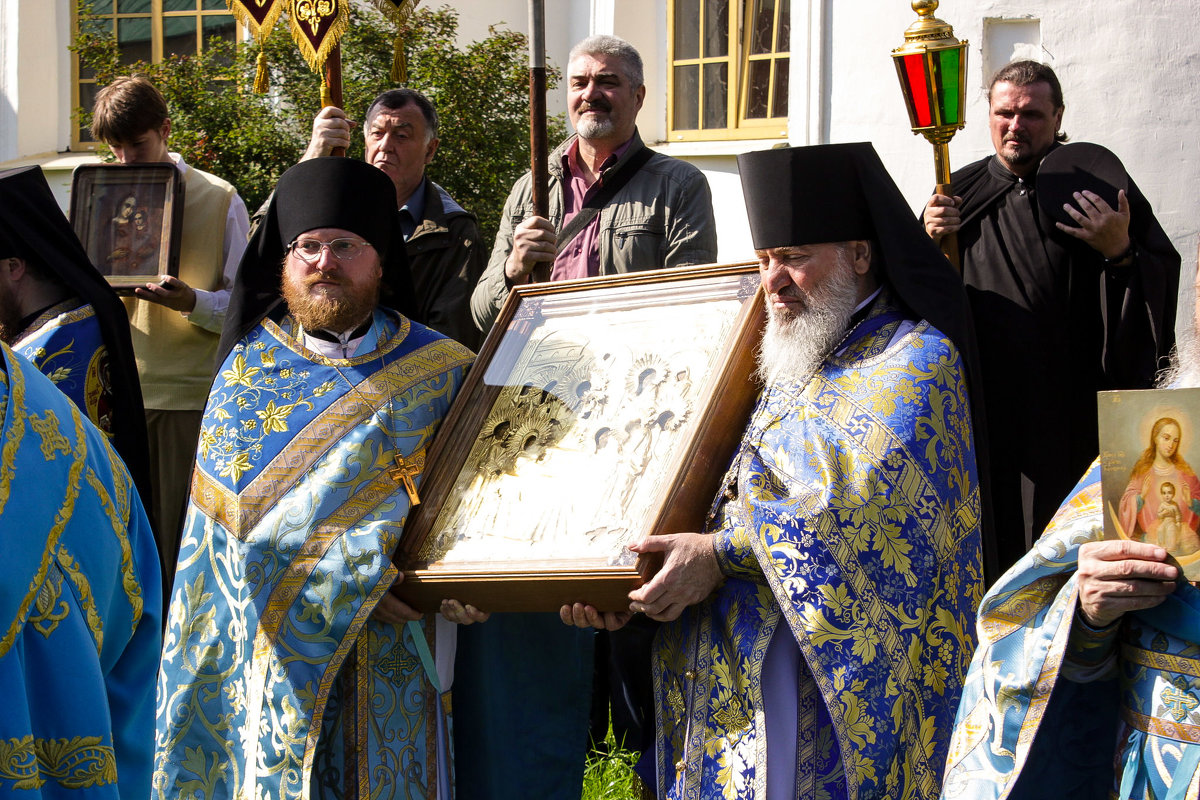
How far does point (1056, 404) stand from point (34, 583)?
3446 millimetres

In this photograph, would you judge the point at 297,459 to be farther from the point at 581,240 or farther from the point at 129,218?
the point at 129,218

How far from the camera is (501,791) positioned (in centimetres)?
405

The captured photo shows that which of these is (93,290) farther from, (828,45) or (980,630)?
(828,45)

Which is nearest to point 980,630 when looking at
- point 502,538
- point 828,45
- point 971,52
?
point 502,538

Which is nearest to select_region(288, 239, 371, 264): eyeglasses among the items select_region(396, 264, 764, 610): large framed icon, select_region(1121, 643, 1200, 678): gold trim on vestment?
select_region(396, 264, 764, 610): large framed icon

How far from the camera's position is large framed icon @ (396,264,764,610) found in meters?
3.47

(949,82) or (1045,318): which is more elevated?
(949,82)

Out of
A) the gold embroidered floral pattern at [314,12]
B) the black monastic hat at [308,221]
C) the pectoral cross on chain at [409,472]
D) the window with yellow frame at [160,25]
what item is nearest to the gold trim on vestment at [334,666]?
the pectoral cross on chain at [409,472]

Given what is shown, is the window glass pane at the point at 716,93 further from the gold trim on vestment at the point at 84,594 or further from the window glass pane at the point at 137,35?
the gold trim on vestment at the point at 84,594

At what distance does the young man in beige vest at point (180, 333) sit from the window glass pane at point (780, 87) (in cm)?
517

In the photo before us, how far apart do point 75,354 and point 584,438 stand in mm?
1946

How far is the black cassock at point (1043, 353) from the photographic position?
4824 mm

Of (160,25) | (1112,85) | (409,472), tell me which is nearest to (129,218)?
(409,472)

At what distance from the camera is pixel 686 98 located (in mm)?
10773
